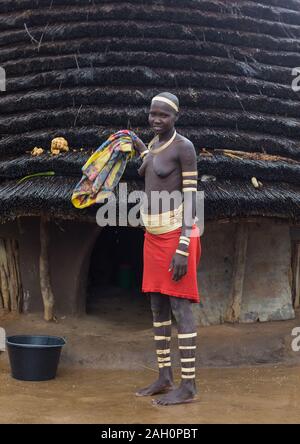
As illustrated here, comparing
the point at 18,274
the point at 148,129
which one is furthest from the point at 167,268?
the point at 18,274

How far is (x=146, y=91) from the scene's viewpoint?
643cm

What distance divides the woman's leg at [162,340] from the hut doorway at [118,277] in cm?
240

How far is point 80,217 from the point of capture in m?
5.91

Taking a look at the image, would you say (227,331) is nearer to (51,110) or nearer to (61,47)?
(51,110)

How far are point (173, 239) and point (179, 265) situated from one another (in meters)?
0.23

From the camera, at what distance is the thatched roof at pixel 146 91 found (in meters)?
6.03

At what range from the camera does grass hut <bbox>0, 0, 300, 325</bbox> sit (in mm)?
6086

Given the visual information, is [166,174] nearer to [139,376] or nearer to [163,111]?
[163,111]

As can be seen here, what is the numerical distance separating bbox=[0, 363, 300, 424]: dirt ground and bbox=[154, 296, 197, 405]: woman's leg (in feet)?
0.28

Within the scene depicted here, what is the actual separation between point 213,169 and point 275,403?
2221 mm

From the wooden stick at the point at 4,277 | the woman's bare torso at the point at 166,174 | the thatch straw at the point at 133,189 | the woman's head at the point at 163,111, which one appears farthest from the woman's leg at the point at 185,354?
the wooden stick at the point at 4,277

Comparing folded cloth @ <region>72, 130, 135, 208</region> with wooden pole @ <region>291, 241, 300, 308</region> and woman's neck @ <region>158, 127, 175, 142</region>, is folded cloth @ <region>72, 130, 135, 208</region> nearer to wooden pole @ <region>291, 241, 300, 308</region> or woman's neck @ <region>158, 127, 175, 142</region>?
woman's neck @ <region>158, 127, 175, 142</region>

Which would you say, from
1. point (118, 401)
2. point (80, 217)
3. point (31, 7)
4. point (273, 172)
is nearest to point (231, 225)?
point (273, 172)

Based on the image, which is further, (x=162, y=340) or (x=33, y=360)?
(x=33, y=360)
